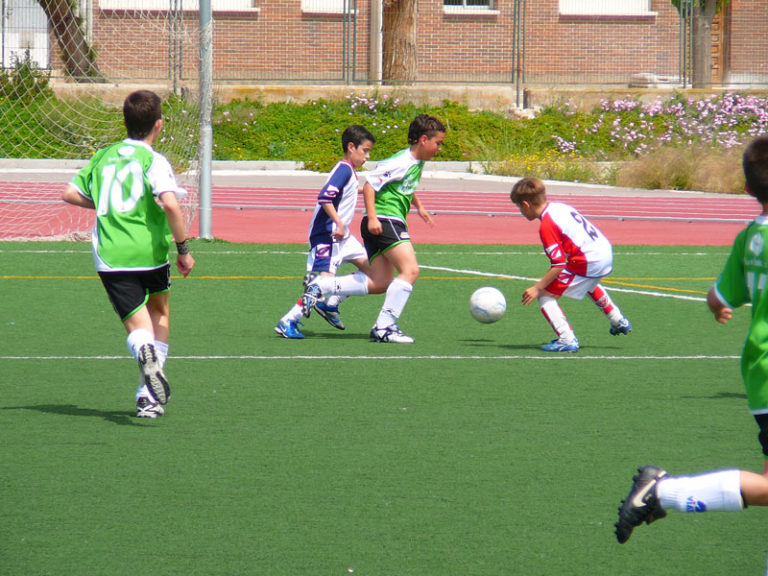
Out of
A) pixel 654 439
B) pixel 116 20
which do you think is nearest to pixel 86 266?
pixel 654 439

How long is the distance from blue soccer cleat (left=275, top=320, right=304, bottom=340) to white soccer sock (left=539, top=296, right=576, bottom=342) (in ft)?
5.98

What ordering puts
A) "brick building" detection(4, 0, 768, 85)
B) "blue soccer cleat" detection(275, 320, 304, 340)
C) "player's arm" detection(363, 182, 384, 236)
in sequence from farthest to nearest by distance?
"brick building" detection(4, 0, 768, 85), "blue soccer cleat" detection(275, 320, 304, 340), "player's arm" detection(363, 182, 384, 236)

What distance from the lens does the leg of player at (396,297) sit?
930 cm

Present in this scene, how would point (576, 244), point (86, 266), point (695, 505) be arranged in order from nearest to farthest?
point (695, 505), point (576, 244), point (86, 266)

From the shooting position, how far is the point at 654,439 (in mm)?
6297

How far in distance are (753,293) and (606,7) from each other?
3647 centimetres

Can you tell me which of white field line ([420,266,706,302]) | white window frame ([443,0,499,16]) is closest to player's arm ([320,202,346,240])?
white field line ([420,266,706,302])

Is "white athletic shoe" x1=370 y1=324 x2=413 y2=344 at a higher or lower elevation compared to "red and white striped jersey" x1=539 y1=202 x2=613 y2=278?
lower

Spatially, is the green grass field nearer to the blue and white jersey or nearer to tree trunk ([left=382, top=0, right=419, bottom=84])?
the blue and white jersey

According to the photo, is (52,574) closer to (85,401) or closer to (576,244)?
(85,401)

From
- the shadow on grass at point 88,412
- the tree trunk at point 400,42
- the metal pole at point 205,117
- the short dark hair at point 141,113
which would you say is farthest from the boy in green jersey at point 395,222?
the tree trunk at point 400,42

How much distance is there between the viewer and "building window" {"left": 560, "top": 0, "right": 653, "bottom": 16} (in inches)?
1534

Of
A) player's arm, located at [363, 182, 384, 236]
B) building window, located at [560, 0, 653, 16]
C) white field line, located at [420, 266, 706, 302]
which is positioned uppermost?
building window, located at [560, 0, 653, 16]

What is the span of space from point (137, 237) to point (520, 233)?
12.1 m
